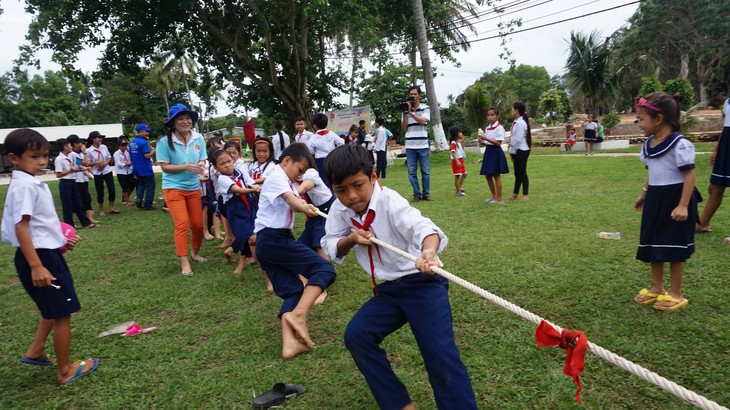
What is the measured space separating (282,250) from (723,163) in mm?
4960

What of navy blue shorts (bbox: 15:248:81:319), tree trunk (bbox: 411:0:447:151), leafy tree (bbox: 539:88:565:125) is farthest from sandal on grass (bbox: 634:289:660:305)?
leafy tree (bbox: 539:88:565:125)

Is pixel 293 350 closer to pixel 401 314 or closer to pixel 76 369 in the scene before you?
pixel 401 314

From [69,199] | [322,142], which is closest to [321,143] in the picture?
[322,142]

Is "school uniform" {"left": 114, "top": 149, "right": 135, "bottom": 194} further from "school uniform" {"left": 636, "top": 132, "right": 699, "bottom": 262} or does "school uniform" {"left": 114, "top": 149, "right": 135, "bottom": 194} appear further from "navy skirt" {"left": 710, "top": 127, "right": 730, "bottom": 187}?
"navy skirt" {"left": 710, "top": 127, "right": 730, "bottom": 187}

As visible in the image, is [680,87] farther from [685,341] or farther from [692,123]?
[685,341]

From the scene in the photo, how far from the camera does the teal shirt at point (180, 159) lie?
5.26 m

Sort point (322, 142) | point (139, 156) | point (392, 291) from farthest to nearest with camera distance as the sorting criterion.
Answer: point (139, 156), point (322, 142), point (392, 291)

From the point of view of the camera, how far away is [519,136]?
316 inches

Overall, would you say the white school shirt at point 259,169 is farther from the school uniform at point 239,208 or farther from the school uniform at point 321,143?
the school uniform at point 321,143

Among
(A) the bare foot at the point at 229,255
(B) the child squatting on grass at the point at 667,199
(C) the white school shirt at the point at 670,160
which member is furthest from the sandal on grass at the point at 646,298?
(A) the bare foot at the point at 229,255

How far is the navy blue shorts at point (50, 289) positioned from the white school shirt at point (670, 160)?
169 inches

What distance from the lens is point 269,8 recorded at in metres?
13.7

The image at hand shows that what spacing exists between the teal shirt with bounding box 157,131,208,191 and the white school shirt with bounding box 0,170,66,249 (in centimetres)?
224

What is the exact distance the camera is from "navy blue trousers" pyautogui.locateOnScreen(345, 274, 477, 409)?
2.10 meters
